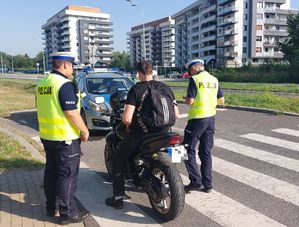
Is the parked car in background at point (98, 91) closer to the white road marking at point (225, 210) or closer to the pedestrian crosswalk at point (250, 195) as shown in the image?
the pedestrian crosswalk at point (250, 195)

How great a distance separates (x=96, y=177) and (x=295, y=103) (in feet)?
31.4

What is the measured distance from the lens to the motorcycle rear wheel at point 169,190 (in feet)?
12.4

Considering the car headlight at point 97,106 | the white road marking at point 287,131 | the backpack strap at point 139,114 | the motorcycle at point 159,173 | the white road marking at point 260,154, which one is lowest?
the white road marking at point 260,154

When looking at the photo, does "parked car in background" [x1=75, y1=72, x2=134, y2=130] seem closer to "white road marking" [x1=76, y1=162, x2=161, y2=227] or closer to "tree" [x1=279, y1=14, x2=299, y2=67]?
"white road marking" [x1=76, y1=162, x2=161, y2=227]

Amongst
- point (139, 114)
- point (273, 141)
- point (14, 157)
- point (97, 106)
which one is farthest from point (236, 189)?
point (97, 106)

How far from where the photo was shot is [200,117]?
4.70 metres

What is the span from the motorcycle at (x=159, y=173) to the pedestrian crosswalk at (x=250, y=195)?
21 cm

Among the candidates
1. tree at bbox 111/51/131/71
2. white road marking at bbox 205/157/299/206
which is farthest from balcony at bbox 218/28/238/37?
white road marking at bbox 205/157/299/206

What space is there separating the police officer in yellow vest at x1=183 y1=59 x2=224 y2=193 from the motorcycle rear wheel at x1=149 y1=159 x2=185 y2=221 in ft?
2.93

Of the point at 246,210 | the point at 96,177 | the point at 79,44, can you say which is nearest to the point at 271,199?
the point at 246,210

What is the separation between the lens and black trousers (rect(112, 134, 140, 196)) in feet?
13.8

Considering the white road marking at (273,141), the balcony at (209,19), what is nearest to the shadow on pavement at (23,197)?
the white road marking at (273,141)

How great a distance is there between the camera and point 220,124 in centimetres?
1007

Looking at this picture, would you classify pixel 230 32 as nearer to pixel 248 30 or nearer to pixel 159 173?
A: pixel 248 30
